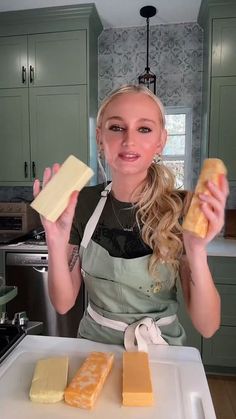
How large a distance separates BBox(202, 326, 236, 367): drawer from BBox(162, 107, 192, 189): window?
1.16m

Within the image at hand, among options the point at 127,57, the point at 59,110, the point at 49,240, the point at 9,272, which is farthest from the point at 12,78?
the point at 49,240

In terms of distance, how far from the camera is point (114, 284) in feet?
2.60

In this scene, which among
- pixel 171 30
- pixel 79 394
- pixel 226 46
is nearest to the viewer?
pixel 79 394

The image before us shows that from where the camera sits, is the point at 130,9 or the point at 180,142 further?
the point at 180,142

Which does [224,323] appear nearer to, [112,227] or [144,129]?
[112,227]

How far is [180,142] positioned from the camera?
2611mm

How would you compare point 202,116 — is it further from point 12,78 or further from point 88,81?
point 12,78

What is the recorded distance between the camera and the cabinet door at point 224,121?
216 cm

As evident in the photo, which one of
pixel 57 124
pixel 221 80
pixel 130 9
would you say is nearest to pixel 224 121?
pixel 221 80

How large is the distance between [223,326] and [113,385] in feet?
5.57

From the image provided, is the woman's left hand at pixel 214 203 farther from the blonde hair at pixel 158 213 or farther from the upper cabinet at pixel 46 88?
the upper cabinet at pixel 46 88

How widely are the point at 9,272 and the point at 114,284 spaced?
1.55m

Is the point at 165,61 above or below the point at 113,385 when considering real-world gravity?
above

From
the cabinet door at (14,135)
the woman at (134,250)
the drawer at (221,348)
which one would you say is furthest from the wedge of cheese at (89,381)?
the cabinet door at (14,135)
